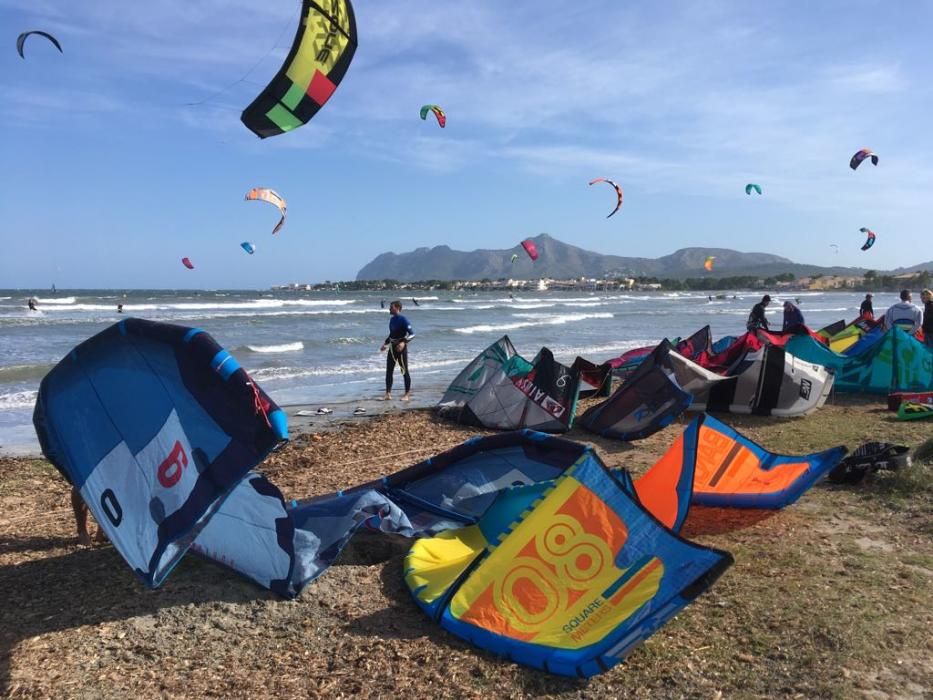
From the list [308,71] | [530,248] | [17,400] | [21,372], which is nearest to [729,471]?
[308,71]

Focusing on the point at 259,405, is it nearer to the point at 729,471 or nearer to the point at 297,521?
the point at 297,521

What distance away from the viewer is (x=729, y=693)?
309 centimetres

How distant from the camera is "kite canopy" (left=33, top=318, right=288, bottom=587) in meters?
3.43

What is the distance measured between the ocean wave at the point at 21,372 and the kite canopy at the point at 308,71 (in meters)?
13.5

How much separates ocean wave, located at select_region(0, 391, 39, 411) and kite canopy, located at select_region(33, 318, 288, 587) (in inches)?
377

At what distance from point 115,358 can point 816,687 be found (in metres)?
3.75

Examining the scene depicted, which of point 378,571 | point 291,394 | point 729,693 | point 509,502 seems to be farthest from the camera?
point 291,394

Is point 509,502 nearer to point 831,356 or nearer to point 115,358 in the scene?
point 115,358

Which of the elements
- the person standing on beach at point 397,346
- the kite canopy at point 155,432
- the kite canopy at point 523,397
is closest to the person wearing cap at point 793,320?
the kite canopy at point 523,397

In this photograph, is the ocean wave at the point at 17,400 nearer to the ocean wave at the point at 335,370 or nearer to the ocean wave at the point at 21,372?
the ocean wave at the point at 21,372

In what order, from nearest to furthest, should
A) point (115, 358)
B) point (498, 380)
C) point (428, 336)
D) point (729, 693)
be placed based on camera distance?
1. point (729, 693)
2. point (115, 358)
3. point (498, 380)
4. point (428, 336)

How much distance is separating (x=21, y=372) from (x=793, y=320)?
16011 mm

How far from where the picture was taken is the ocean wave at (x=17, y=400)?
40.9ft

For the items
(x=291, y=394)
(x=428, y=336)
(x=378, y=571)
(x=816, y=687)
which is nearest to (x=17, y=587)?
(x=378, y=571)
